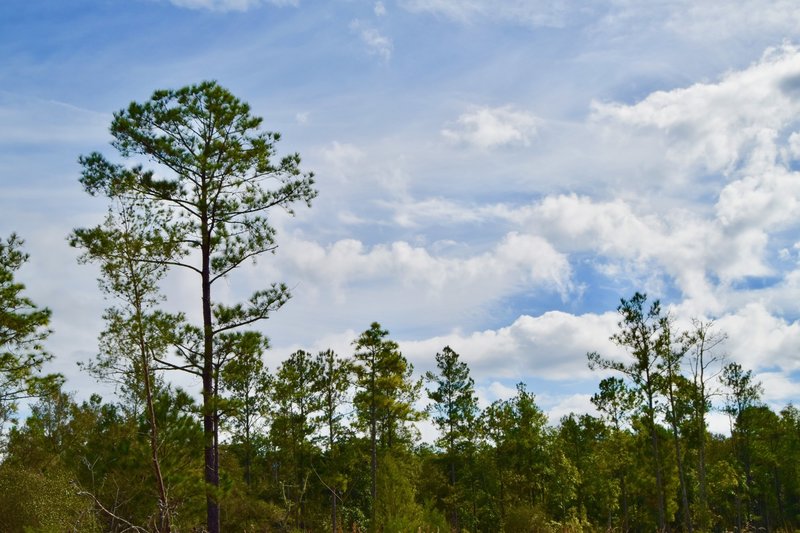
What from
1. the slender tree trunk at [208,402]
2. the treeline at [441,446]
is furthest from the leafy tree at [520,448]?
the slender tree trunk at [208,402]

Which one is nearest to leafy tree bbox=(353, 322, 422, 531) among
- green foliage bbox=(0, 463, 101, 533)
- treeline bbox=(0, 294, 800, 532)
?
treeline bbox=(0, 294, 800, 532)

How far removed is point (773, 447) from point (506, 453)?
1023 inches

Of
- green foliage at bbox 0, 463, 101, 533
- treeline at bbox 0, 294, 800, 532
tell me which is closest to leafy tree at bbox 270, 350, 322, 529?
treeline at bbox 0, 294, 800, 532

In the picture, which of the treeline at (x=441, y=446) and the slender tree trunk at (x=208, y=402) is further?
the treeline at (x=441, y=446)

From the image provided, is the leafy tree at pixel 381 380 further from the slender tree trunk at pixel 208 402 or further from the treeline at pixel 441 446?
the slender tree trunk at pixel 208 402

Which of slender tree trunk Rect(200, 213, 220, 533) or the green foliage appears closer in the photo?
slender tree trunk Rect(200, 213, 220, 533)

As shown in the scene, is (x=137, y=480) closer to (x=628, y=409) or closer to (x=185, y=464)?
(x=185, y=464)

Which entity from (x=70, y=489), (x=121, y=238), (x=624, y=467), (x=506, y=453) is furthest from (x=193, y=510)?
(x=624, y=467)

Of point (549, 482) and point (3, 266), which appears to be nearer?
point (3, 266)

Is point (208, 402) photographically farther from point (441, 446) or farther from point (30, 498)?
point (441, 446)

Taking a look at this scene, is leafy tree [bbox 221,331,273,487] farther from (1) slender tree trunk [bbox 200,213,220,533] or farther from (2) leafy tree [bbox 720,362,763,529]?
(2) leafy tree [bbox 720,362,763,529]

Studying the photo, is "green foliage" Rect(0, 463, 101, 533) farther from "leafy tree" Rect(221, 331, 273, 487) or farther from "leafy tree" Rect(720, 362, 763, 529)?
"leafy tree" Rect(720, 362, 763, 529)

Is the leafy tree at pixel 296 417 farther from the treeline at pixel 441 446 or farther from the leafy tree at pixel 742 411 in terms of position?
the leafy tree at pixel 742 411

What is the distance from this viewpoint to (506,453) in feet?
124
